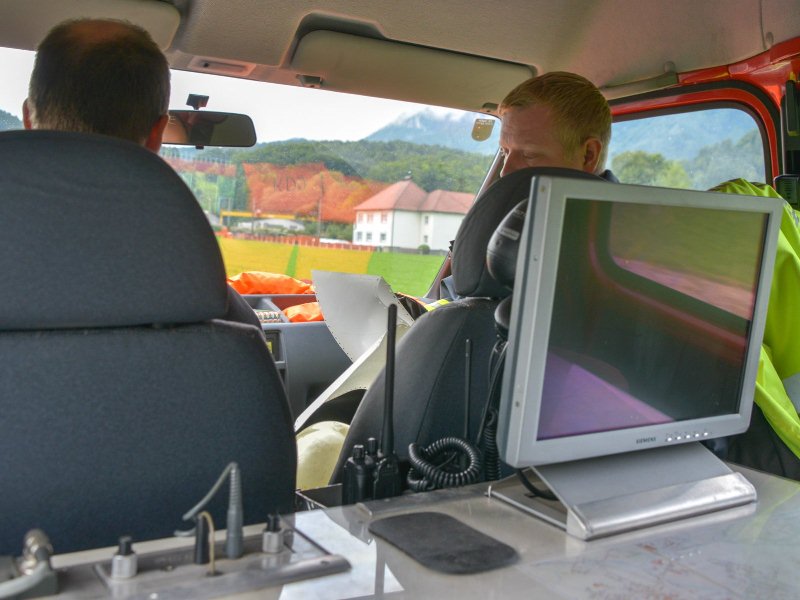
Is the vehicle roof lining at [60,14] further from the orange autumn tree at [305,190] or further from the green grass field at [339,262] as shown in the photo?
the green grass field at [339,262]

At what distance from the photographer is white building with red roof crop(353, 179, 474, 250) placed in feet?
14.5

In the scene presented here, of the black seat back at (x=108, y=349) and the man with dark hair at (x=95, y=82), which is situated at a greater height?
the man with dark hair at (x=95, y=82)

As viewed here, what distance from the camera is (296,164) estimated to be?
4.10 metres

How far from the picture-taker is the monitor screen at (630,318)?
1432 millimetres

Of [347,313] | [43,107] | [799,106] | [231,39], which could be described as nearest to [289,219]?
[347,313]

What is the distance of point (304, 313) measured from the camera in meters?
4.06

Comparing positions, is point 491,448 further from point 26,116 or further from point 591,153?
point 26,116

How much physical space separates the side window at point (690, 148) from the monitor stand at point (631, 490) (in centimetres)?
148

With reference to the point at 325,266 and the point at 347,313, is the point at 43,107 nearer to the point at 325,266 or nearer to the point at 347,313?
the point at 347,313

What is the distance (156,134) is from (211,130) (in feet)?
4.24

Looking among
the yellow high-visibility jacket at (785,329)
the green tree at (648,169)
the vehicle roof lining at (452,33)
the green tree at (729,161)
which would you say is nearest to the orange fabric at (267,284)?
the vehicle roof lining at (452,33)

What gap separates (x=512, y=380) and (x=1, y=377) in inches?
30.9

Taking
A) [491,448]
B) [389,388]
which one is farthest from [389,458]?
[491,448]

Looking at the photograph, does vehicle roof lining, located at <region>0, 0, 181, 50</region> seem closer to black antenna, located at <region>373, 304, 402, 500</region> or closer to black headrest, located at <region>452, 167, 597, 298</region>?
black headrest, located at <region>452, 167, 597, 298</region>
